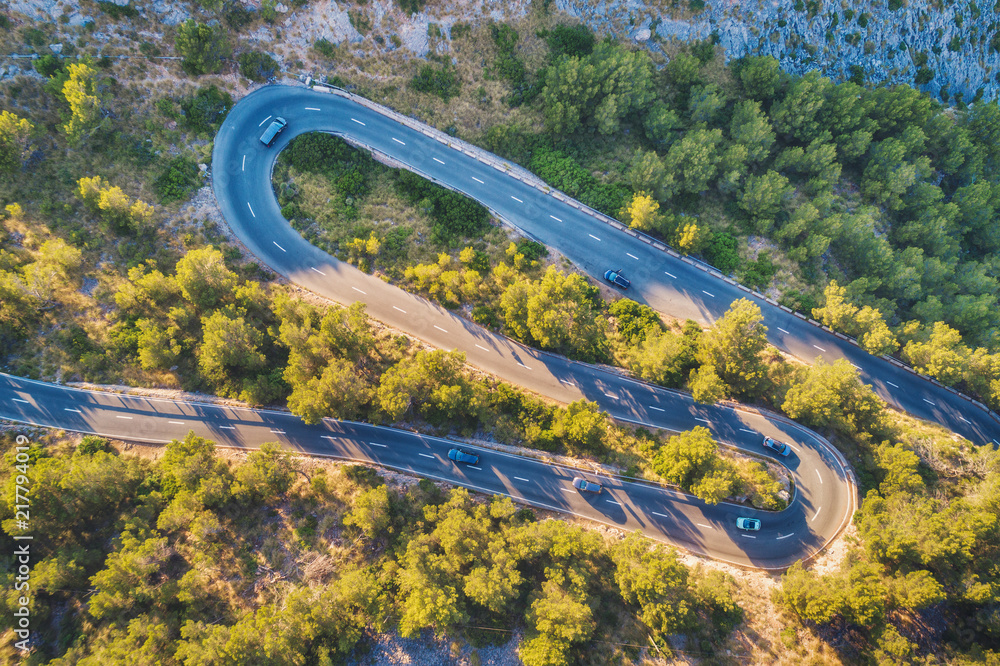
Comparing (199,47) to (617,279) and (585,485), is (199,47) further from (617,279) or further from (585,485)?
(585,485)

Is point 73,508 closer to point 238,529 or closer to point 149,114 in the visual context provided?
point 238,529

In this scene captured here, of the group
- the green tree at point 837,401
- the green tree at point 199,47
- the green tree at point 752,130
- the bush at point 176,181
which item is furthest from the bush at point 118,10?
the green tree at point 837,401

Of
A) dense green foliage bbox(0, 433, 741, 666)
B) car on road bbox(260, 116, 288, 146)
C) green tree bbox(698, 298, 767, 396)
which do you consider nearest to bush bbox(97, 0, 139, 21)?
car on road bbox(260, 116, 288, 146)

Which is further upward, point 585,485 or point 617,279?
point 617,279

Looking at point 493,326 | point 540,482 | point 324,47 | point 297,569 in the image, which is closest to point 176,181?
point 324,47

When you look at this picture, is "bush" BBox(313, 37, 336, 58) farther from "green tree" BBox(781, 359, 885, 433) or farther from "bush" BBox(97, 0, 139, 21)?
"green tree" BBox(781, 359, 885, 433)
